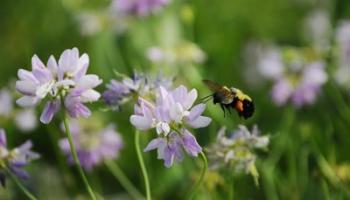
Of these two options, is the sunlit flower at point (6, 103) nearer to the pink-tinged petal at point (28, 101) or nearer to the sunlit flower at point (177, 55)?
the sunlit flower at point (177, 55)

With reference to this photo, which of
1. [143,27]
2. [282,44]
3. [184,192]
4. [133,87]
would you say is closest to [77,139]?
[184,192]

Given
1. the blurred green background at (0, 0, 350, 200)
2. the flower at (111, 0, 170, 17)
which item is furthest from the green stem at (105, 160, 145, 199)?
the flower at (111, 0, 170, 17)

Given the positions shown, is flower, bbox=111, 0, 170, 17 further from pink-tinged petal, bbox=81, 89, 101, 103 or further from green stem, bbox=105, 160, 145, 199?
pink-tinged petal, bbox=81, 89, 101, 103

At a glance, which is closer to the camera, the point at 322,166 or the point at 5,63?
the point at 322,166

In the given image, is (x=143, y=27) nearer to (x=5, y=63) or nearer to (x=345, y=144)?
(x=5, y=63)

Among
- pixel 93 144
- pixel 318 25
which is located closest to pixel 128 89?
pixel 93 144

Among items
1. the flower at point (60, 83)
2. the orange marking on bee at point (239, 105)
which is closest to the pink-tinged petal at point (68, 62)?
the flower at point (60, 83)
